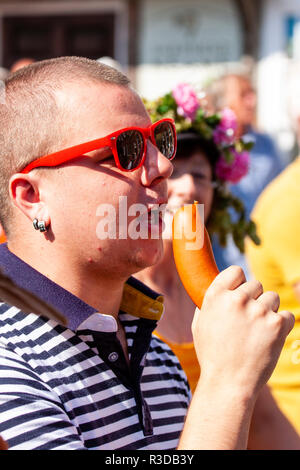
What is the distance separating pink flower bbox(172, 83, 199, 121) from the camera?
10.7ft

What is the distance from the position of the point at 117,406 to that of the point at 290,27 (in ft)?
25.6

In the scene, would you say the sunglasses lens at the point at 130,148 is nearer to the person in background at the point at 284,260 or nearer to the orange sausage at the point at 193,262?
the orange sausage at the point at 193,262

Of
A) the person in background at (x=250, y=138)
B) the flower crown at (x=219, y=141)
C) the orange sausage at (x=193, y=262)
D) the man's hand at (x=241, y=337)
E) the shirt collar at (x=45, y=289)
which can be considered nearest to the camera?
the man's hand at (x=241, y=337)

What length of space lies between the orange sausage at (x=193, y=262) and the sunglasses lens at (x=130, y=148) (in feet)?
0.74

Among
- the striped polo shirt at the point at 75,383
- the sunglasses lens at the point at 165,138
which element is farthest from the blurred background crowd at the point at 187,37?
the striped polo shirt at the point at 75,383

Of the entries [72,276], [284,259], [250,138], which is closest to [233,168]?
[284,259]

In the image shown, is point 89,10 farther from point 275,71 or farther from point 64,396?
point 64,396

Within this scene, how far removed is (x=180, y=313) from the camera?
3.01m

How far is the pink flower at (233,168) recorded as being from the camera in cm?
343

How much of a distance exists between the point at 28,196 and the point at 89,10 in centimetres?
783

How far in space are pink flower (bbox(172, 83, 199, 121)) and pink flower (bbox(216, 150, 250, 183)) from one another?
29cm

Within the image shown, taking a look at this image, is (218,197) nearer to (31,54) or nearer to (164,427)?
(164,427)

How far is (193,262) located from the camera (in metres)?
1.53

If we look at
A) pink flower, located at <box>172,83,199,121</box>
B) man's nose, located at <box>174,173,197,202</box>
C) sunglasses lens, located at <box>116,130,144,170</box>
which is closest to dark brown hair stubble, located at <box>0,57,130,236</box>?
sunglasses lens, located at <box>116,130,144,170</box>
